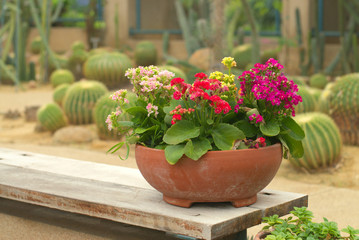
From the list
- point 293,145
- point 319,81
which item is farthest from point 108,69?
point 293,145

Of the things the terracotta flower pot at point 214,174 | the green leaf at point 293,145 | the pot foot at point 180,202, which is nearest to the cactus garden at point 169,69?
the green leaf at point 293,145

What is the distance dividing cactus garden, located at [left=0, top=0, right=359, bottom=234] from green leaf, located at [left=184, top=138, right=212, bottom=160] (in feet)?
0.15

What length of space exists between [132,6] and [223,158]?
14.1 meters

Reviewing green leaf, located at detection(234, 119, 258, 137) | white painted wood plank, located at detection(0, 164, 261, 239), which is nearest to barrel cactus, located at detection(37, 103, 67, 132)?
white painted wood plank, located at detection(0, 164, 261, 239)

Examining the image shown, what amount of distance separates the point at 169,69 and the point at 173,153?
14.3 feet

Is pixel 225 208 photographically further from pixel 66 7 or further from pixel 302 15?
pixel 66 7

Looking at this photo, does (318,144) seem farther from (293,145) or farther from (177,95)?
(177,95)

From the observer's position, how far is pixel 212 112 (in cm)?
236

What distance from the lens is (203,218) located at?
2.23m

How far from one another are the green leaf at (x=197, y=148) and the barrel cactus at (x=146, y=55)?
1172 centimetres

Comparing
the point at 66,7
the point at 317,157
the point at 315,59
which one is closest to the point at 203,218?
the point at 317,157

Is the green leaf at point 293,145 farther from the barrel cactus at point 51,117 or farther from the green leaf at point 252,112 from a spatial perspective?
the barrel cactus at point 51,117

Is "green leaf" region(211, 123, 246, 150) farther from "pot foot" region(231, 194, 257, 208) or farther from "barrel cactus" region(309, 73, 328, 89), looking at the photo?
"barrel cactus" region(309, 73, 328, 89)

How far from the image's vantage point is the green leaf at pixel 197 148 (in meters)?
2.23
